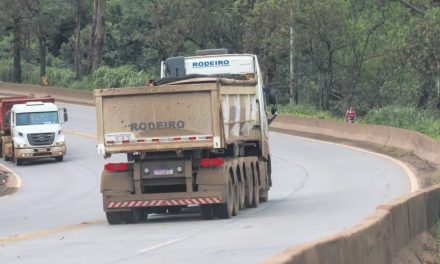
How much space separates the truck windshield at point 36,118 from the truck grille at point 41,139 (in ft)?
2.34

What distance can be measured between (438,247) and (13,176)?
27.6m

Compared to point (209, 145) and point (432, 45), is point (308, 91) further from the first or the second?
point (209, 145)

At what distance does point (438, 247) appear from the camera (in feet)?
48.8

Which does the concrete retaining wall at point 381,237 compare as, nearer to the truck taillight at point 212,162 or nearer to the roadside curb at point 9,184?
the truck taillight at point 212,162

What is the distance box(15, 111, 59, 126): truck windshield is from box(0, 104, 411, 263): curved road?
281 cm

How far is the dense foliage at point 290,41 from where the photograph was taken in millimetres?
56156

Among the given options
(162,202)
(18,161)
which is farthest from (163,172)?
(18,161)

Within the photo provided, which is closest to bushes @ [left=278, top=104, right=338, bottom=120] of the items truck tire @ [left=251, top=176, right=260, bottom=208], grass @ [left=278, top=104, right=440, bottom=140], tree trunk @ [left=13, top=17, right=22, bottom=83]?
grass @ [left=278, top=104, right=440, bottom=140]

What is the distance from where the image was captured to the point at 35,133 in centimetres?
4384

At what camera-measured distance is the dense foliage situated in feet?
184

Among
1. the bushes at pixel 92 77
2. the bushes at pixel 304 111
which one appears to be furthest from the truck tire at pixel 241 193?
the bushes at pixel 92 77

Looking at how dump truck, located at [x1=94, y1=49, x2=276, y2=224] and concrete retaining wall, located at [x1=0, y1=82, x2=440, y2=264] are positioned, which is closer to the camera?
concrete retaining wall, located at [x1=0, y1=82, x2=440, y2=264]

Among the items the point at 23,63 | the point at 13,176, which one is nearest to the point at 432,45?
the point at 13,176

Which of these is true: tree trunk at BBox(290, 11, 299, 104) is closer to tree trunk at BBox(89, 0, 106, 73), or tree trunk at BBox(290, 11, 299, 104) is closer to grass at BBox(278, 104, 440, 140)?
grass at BBox(278, 104, 440, 140)
